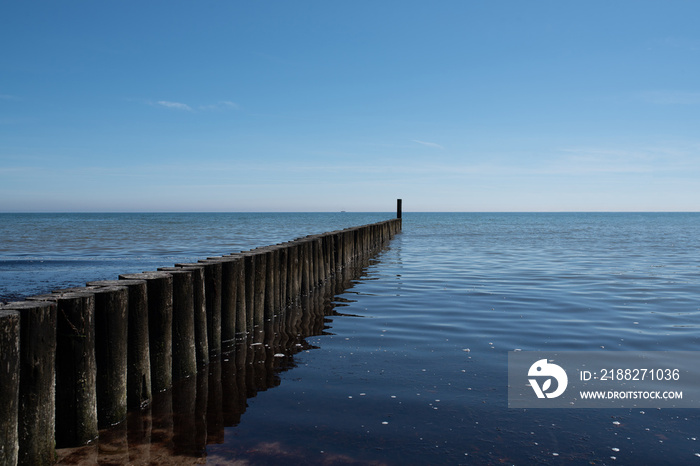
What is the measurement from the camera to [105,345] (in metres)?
4.32

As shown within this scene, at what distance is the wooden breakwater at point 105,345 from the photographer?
11.6ft

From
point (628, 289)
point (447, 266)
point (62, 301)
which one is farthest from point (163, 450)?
point (447, 266)

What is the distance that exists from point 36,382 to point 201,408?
1532mm

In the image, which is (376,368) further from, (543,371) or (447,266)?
(447,266)

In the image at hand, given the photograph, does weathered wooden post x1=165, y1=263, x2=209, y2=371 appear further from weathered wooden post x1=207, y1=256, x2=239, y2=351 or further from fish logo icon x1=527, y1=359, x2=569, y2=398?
fish logo icon x1=527, y1=359, x2=569, y2=398

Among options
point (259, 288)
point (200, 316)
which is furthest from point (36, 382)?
point (259, 288)

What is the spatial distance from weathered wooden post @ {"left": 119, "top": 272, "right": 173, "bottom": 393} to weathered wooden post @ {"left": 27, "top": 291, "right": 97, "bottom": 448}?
99 centimetres

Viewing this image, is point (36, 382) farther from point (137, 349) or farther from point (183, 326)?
point (183, 326)

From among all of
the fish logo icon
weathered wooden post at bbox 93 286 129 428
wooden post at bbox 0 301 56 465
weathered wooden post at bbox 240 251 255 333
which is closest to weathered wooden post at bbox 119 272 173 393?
weathered wooden post at bbox 93 286 129 428

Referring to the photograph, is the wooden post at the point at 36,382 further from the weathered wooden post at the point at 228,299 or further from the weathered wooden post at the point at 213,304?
the weathered wooden post at the point at 228,299

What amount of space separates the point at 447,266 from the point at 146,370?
12841 mm

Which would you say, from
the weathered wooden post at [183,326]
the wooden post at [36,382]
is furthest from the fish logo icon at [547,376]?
the wooden post at [36,382]

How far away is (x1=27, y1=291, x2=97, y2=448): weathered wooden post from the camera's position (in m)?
3.98

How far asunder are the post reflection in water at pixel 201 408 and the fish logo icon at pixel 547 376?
102 inches
